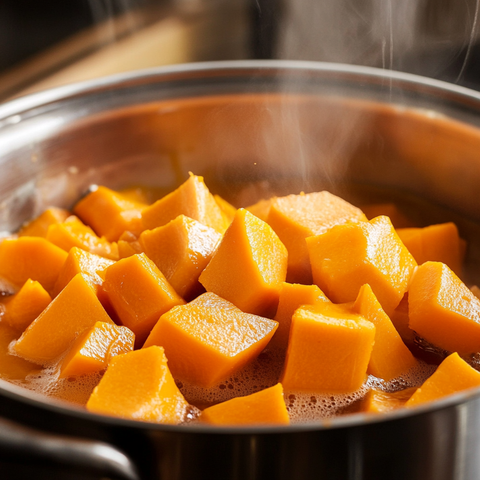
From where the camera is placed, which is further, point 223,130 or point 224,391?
point 223,130

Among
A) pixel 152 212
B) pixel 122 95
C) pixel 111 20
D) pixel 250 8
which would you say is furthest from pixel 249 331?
pixel 250 8

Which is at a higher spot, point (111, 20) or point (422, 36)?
point (111, 20)

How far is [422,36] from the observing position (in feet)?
4.40

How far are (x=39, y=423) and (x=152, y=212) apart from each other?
Result: 0.62 m

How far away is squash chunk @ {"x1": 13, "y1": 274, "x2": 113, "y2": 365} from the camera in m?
0.94

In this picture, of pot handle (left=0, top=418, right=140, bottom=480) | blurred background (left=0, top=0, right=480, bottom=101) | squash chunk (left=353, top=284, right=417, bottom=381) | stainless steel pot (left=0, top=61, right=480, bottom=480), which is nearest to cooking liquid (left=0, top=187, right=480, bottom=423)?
squash chunk (left=353, top=284, right=417, bottom=381)

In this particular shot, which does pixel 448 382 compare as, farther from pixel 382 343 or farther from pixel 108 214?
pixel 108 214

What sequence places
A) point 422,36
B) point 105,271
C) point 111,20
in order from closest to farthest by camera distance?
point 105,271 → point 422,36 → point 111,20

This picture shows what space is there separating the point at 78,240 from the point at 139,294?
1.01 feet

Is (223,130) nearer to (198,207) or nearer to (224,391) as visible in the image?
(198,207)

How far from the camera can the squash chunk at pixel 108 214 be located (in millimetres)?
1245

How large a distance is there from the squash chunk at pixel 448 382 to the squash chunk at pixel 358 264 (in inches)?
7.2

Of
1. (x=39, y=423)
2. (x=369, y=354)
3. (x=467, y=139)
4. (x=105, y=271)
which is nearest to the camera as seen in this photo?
(x=39, y=423)

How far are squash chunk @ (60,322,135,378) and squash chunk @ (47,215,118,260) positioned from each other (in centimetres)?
29
